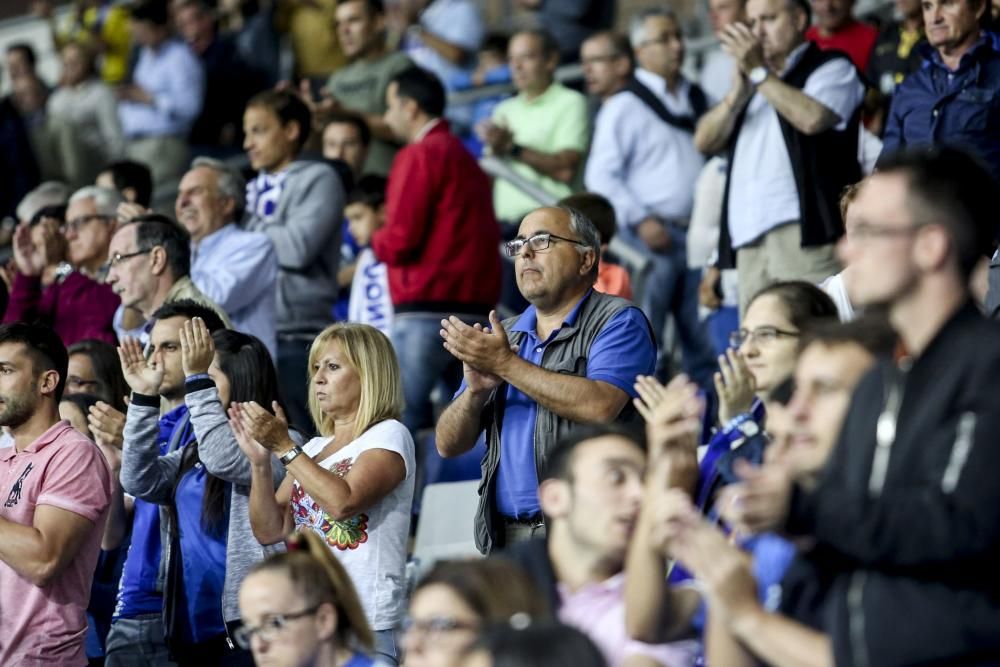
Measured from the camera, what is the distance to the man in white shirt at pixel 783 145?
6930 millimetres

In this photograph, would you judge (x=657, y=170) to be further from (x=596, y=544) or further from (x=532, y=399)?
(x=596, y=544)

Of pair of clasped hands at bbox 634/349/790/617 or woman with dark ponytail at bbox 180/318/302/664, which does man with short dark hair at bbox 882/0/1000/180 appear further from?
pair of clasped hands at bbox 634/349/790/617

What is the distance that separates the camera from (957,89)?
22.0 feet

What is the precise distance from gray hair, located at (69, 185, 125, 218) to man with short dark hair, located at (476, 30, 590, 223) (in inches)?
86.3

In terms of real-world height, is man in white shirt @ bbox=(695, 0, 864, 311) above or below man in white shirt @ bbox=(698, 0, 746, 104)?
above

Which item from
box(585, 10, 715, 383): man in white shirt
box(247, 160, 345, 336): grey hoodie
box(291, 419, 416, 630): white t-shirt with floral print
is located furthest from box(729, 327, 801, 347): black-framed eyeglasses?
box(585, 10, 715, 383): man in white shirt

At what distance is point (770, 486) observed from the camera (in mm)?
3209

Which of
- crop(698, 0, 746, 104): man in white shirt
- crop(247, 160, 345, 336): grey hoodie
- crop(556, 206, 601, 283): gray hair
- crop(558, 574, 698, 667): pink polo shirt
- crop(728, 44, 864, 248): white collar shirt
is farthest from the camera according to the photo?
crop(698, 0, 746, 104): man in white shirt

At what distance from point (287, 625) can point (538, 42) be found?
589cm

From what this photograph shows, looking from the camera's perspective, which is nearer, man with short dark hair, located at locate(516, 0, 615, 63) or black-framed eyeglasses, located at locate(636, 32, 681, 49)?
Result: black-framed eyeglasses, located at locate(636, 32, 681, 49)

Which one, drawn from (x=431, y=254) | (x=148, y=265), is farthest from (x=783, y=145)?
(x=148, y=265)

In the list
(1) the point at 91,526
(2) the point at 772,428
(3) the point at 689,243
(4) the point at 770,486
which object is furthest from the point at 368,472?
(3) the point at 689,243

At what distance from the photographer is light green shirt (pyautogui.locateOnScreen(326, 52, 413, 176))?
10016 mm

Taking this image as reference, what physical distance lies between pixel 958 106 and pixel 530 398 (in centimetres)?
251
